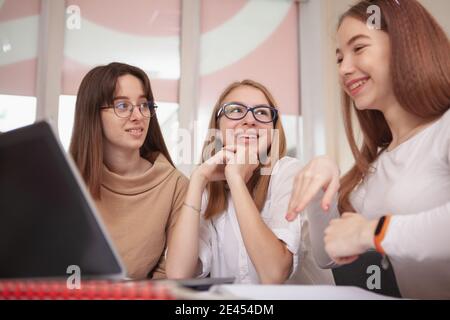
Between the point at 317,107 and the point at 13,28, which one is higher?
the point at 13,28

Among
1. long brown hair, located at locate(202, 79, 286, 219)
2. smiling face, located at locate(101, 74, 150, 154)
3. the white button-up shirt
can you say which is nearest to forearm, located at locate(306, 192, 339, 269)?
the white button-up shirt

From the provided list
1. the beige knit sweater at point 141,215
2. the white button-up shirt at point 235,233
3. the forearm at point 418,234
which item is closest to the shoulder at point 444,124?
the forearm at point 418,234

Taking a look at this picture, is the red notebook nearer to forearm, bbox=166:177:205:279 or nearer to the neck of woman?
forearm, bbox=166:177:205:279

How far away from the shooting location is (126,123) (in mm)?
943

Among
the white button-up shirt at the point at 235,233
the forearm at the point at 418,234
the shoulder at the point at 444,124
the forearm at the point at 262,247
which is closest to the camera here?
the forearm at the point at 418,234

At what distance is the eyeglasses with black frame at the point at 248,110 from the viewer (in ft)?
3.29

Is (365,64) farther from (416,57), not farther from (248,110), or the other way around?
(248,110)

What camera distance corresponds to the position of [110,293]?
1.37 ft

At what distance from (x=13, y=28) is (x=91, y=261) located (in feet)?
3.47

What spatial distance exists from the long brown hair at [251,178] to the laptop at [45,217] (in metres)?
0.52

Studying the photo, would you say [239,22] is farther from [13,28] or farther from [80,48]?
[13,28]

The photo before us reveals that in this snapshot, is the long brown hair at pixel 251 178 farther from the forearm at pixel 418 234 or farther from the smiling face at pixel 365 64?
the forearm at pixel 418 234
